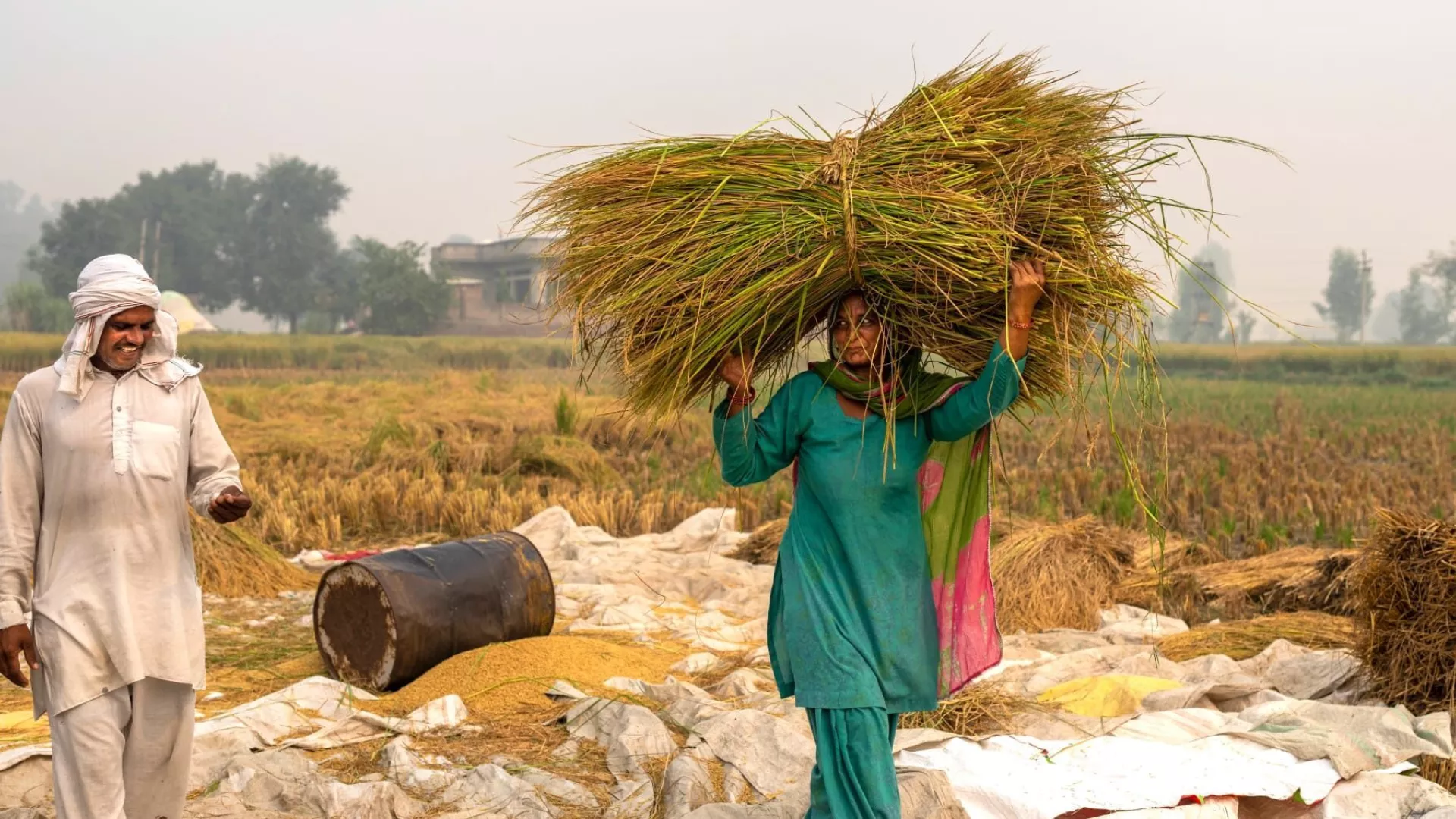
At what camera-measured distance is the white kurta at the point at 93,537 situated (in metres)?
2.91

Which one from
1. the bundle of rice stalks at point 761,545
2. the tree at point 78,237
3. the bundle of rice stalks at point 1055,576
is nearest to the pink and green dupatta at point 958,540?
the bundle of rice stalks at point 1055,576

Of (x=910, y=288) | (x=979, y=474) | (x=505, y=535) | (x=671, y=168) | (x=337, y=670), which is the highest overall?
(x=671, y=168)

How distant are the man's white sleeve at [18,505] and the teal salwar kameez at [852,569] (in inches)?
60.6

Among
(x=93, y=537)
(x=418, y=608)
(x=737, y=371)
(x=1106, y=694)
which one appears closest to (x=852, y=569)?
(x=737, y=371)

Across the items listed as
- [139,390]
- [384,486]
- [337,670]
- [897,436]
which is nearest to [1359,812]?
[897,436]

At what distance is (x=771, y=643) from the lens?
9.96 feet

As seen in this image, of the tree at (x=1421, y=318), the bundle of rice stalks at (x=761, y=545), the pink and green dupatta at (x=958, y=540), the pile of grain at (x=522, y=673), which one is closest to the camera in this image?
the pink and green dupatta at (x=958, y=540)

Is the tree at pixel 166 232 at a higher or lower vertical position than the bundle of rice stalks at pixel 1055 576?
higher

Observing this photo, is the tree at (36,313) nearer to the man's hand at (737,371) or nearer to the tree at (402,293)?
the tree at (402,293)

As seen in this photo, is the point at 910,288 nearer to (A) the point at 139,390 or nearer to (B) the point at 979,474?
(B) the point at 979,474

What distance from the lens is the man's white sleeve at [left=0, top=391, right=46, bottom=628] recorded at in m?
2.90

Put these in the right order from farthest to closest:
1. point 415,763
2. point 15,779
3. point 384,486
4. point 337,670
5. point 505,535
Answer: point 384,486 → point 505,535 → point 337,670 → point 415,763 → point 15,779

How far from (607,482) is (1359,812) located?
8.38 m

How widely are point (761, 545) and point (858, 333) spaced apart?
5.36 meters
